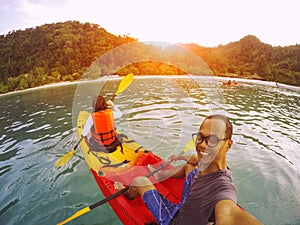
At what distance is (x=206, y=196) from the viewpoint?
5.08 ft

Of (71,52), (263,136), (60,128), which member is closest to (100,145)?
(60,128)

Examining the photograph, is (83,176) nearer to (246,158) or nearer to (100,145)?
(100,145)

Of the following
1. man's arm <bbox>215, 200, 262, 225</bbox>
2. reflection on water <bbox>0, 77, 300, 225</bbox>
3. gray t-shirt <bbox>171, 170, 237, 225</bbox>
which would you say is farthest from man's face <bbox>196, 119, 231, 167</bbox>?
reflection on water <bbox>0, 77, 300, 225</bbox>

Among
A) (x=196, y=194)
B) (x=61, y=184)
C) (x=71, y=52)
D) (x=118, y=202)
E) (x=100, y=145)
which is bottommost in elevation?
(x=61, y=184)

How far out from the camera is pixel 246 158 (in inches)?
191

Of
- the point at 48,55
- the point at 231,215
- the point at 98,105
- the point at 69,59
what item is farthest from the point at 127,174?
the point at 48,55

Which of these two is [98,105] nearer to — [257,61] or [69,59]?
[69,59]

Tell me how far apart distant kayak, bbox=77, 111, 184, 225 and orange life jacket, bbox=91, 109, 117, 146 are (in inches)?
10.3

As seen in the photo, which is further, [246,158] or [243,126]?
[243,126]

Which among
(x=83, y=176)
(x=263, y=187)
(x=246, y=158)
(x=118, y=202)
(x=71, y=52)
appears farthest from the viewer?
(x=71, y=52)

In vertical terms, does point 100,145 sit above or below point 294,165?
above

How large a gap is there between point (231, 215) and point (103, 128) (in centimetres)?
301

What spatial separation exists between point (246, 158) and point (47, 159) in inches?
203

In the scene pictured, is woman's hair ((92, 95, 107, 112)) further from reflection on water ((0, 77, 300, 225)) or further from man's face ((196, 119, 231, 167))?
man's face ((196, 119, 231, 167))
